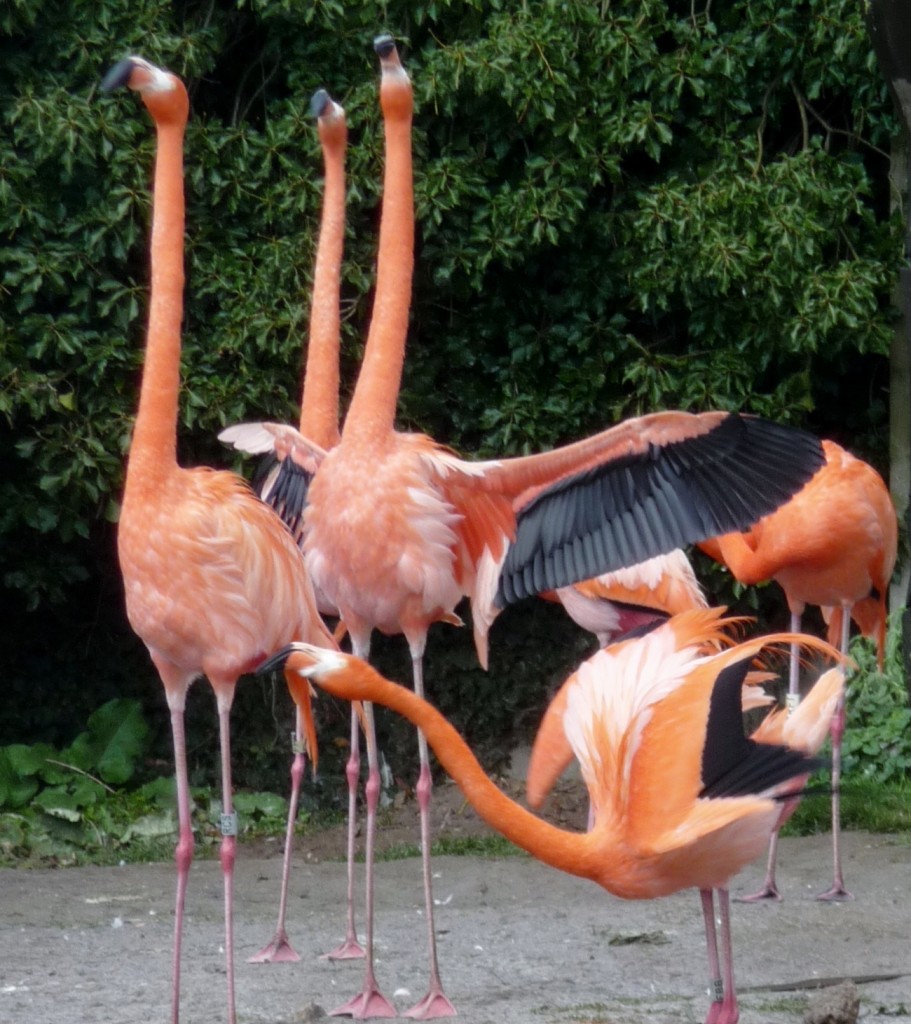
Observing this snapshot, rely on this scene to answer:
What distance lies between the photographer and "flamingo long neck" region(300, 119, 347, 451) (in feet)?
16.1

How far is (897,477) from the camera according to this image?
24.0 ft

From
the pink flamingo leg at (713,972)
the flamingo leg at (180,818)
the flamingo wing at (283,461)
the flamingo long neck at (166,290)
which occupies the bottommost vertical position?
the pink flamingo leg at (713,972)

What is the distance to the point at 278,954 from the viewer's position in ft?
14.7

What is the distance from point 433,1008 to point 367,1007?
17 centimetres

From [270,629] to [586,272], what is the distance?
12.1 feet

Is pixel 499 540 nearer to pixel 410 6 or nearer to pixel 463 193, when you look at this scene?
pixel 463 193

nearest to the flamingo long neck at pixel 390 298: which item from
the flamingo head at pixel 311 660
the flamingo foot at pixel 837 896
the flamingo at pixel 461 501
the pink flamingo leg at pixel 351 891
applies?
the flamingo at pixel 461 501

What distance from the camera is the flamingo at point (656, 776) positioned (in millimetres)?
3064

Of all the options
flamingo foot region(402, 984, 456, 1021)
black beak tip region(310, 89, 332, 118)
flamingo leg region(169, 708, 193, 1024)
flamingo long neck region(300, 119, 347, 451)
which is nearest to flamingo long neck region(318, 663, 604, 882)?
flamingo foot region(402, 984, 456, 1021)

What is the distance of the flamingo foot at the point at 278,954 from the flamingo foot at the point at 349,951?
0.11m

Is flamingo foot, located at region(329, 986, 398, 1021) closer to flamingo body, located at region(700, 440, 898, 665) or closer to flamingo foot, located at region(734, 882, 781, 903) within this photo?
flamingo foot, located at region(734, 882, 781, 903)

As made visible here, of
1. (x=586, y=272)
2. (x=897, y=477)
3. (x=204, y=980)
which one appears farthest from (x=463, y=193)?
(x=204, y=980)

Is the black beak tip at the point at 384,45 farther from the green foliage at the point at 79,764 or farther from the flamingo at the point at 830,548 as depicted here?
the green foliage at the point at 79,764

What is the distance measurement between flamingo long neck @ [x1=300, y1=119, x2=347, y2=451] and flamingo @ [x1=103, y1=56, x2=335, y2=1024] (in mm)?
874
